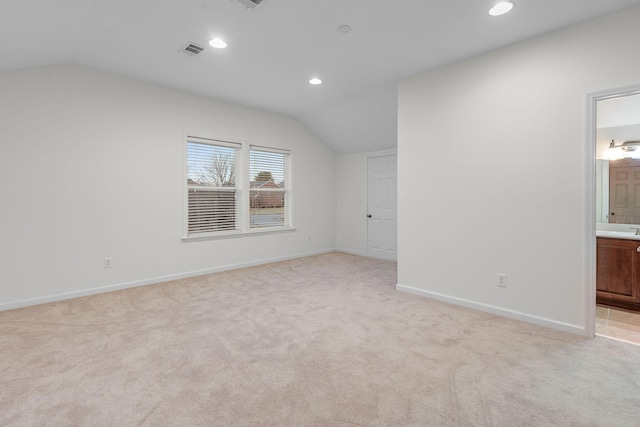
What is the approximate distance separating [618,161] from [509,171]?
79.5 inches

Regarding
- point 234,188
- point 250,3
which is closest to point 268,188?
point 234,188

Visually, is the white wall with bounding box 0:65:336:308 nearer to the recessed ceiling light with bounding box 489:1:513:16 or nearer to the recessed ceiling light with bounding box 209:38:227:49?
the recessed ceiling light with bounding box 209:38:227:49

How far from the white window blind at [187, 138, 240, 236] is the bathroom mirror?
16.3 feet

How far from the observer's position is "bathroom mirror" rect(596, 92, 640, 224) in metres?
3.54

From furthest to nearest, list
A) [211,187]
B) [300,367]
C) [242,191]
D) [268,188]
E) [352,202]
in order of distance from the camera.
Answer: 1. [352,202]
2. [268,188]
3. [242,191]
4. [211,187]
5. [300,367]

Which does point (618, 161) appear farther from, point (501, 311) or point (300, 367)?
point (300, 367)

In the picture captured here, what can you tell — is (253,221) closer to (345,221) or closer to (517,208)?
(345,221)

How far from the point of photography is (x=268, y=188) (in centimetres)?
554

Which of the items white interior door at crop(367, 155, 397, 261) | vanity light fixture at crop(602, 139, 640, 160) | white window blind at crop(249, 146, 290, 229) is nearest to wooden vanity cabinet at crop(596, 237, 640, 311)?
vanity light fixture at crop(602, 139, 640, 160)

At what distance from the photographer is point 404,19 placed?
252 cm

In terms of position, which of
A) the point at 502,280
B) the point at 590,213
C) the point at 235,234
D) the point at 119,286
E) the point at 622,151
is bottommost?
the point at 119,286

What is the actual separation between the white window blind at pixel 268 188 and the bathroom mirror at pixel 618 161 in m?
4.59

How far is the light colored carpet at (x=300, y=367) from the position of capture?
1.65 m

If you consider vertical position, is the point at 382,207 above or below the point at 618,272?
above
